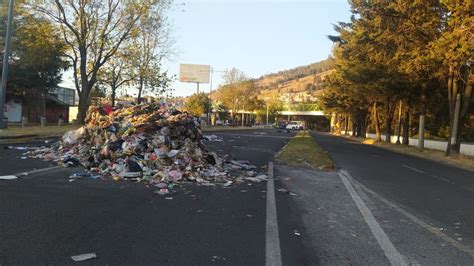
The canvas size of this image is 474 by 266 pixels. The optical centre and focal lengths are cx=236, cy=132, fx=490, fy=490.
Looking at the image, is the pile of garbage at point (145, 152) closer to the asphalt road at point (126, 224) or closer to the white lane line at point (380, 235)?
the asphalt road at point (126, 224)

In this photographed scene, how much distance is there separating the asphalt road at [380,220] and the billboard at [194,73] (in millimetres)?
70967

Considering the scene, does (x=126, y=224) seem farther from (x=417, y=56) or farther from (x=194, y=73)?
(x=194, y=73)

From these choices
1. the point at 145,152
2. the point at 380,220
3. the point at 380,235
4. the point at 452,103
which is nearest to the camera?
the point at 380,235

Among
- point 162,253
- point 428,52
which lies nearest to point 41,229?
point 162,253

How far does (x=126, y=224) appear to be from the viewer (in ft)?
22.0

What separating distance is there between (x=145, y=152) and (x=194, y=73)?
238 ft

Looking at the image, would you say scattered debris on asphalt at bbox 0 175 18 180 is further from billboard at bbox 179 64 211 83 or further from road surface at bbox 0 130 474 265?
billboard at bbox 179 64 211 83

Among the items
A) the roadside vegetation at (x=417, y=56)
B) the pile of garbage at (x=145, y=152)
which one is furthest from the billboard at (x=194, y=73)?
the pile of garbage at (x=145, y=152)

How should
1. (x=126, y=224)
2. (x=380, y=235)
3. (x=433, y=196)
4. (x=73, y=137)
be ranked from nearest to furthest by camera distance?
(x=126, y=224) → (x=380, y=235) → (x=433, y=196) → (x=73, y=137)

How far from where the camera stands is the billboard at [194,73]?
275 ft

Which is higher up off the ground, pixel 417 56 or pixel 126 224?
pixel 417 56

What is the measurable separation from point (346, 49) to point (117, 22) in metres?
21.1

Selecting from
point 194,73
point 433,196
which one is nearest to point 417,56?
point 433,196

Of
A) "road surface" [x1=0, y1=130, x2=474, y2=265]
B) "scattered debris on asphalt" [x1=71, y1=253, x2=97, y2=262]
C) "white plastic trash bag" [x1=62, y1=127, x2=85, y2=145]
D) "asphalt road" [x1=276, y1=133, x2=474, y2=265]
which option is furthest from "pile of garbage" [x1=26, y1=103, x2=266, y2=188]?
"scattered debris on asphalt" [x1=71, y1=253, x2=97, y2=262]
